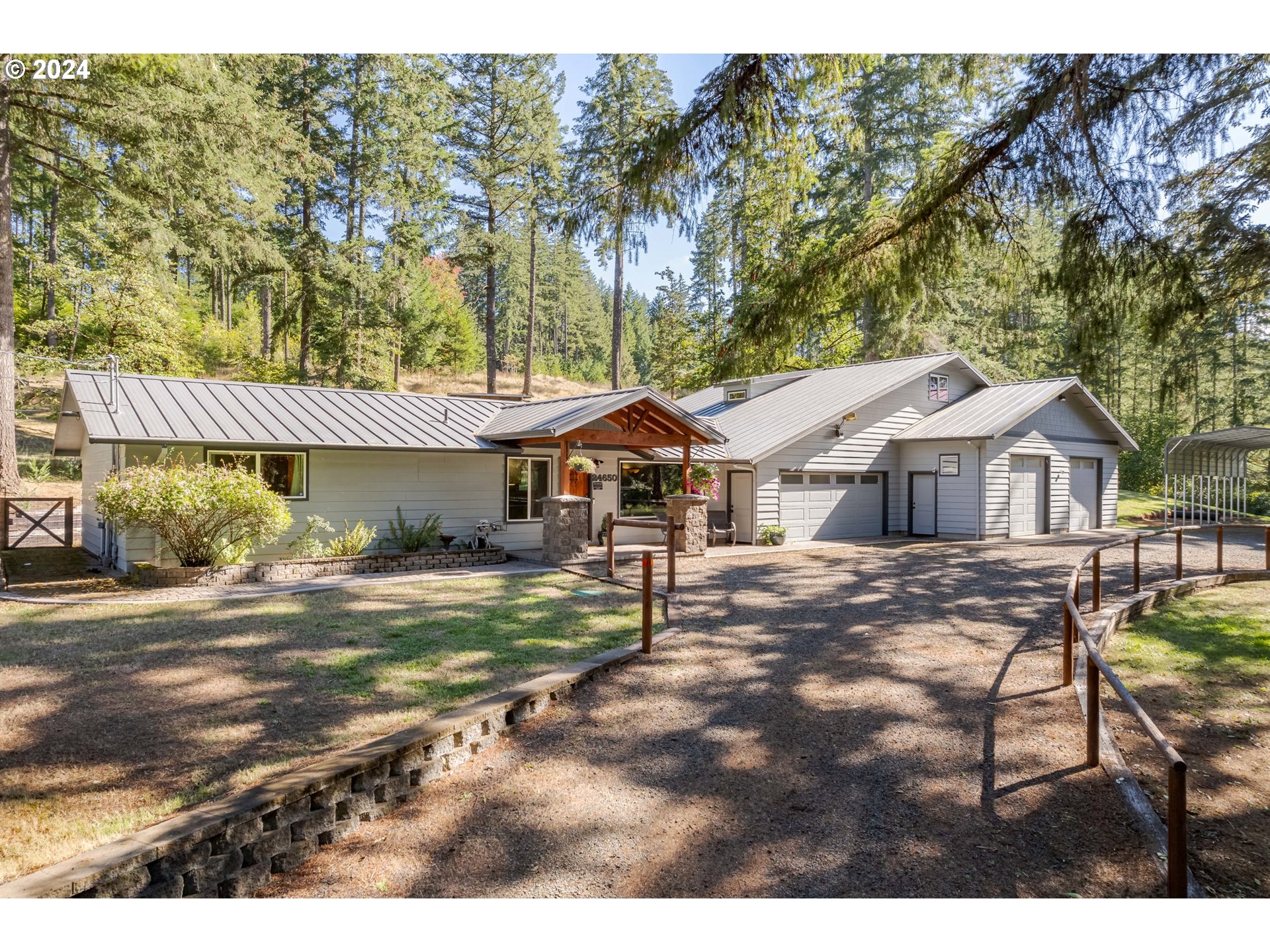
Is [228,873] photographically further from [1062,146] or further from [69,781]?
[1062,146]

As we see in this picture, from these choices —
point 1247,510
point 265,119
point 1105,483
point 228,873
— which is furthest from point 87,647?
point 1247,510

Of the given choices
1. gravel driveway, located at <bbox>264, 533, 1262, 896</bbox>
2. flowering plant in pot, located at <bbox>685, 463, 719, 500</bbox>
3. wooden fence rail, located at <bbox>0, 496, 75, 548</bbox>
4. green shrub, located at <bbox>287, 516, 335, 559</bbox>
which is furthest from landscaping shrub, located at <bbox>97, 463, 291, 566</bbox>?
flowering plant in pot, located at <bbox>685, 463, 719, 500</bbox>

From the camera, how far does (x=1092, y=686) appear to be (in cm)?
424

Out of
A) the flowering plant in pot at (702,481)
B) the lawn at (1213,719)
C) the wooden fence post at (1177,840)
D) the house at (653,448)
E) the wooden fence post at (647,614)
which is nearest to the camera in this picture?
the wooden fence post at (1177,840)

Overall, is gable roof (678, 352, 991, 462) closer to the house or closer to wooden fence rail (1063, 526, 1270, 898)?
the house

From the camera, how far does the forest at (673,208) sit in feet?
19.1

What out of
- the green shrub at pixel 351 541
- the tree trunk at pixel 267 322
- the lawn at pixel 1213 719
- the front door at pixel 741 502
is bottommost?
the lawn at pixel 1213 719

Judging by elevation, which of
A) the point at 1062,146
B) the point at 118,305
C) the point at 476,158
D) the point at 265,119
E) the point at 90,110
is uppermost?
the point at 476,158

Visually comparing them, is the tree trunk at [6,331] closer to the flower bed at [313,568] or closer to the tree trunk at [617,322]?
the flower bed at [313,568]

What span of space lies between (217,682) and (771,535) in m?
12.6

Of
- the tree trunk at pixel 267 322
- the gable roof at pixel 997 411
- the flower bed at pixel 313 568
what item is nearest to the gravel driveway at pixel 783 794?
the flower bed at pixel 313 568

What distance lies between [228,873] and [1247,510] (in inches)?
1411

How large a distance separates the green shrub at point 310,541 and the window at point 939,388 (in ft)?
52.4

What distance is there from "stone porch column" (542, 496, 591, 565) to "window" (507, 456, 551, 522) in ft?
5.74
